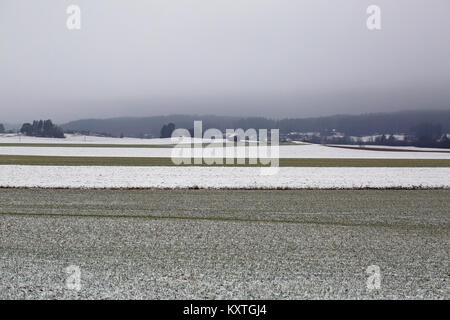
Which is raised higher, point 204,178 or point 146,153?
point 204,178

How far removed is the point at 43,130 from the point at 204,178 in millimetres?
157169

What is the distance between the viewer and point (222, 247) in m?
12.4

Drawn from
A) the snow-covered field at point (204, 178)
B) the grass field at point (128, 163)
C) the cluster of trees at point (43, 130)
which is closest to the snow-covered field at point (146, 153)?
the grass field at point (128, 163)

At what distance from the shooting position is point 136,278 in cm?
947

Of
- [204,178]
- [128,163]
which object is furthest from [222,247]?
[128,163]

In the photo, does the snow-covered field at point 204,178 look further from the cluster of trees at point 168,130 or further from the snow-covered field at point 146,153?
the cluster of trees at point 168,130

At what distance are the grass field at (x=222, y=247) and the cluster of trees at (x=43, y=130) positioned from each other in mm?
153813

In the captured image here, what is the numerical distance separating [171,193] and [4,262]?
14.9 m

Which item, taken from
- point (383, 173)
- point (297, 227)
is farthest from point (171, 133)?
point (297, 227)

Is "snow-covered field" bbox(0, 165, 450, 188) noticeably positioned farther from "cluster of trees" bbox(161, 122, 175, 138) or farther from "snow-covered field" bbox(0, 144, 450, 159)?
"cluster of trees" bbox(161, 122, 175, 138)

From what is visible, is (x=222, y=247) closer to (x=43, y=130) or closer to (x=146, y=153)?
(x=146, y=153)

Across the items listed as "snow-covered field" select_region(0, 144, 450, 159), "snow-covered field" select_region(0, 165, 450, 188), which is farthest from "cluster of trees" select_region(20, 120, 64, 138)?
"snow-covered field" select_region(0, 165, 450, 188)

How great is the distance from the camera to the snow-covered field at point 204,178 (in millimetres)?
29422

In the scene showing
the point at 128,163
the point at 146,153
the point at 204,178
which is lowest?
the point at 146,153
